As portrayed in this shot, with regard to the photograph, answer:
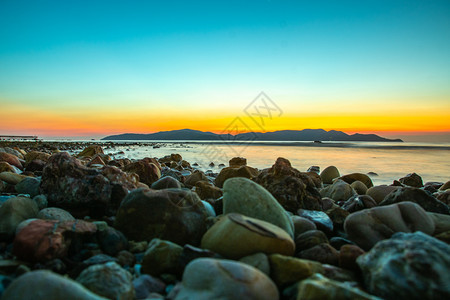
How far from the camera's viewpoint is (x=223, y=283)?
172cm

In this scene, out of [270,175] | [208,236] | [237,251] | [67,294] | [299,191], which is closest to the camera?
[67,294]

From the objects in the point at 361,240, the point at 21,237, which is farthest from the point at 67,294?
the point at 361,240

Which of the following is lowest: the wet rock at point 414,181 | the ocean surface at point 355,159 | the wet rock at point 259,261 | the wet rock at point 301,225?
the ocean surface at point 355,159

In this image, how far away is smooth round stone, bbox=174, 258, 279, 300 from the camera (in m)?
1.69

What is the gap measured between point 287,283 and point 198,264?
672 millimetres

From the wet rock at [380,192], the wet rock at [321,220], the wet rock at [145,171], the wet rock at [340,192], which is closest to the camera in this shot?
the wet rock at [321,220]

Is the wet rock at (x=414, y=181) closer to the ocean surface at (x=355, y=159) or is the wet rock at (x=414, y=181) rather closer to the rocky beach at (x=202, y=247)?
the ocean surface at (x=355, y=159)

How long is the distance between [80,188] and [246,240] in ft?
8.03

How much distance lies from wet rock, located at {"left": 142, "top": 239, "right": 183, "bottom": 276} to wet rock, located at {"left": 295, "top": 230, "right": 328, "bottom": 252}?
1157 millimetres

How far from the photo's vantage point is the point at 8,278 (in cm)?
194

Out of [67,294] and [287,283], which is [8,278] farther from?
[287,283]

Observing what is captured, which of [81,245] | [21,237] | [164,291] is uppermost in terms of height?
[21,237]

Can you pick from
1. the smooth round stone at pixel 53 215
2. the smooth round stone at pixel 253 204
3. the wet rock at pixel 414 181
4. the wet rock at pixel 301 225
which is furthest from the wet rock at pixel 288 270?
the wet rock at pixel 414 181

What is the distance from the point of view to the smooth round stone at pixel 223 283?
169 cm
